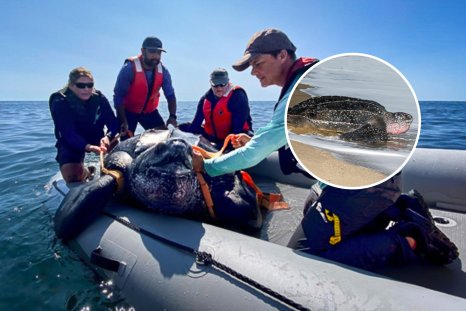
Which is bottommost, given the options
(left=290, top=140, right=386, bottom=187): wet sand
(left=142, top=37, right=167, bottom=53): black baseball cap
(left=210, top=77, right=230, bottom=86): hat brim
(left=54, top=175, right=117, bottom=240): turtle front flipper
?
(left=54, top=175, right=117, bottom=240): turtle front flipper

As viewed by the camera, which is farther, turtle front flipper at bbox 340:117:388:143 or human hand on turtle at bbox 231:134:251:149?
human hand on turtle at bbox 231:134:251:149

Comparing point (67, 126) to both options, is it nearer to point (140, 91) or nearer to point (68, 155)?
point (68, 155)

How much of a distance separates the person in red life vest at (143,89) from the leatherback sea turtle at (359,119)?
421 cm

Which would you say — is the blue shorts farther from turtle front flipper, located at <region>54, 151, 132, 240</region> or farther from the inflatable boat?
the inflatable boat

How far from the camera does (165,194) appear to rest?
2658 mm

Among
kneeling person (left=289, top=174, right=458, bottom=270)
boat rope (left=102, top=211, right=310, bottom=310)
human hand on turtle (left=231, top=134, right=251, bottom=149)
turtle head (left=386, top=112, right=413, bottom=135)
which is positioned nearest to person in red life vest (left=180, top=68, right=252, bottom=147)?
human hand on turtle (left=231, top=134, right=251, bottom=149)

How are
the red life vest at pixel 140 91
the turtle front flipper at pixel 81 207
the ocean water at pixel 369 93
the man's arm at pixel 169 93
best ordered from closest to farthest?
the ocean water at pixel 369 93
the turtle front flipper at pixel 81 207
the red life vest at pixel 140 91
the man's arm at pixel 169 93

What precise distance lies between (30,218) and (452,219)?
5042 millimetres

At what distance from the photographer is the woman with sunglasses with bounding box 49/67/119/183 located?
13.8ft

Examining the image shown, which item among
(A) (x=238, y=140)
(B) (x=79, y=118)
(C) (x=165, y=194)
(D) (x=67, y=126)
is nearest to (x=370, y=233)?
(A) (x=238, y=140)

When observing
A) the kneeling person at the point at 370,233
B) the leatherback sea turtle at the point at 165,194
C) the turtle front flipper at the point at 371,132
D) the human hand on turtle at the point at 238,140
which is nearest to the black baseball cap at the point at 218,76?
the human hand on turtle at the point at 238,140

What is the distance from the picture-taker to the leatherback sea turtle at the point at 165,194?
268 centimetres

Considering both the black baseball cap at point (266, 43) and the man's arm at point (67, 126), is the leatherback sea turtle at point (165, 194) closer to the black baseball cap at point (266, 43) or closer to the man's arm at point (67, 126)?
the black baseball cap at point (266, 43)

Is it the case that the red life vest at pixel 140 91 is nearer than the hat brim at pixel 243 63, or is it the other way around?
the hat brim at pixel 243 63
